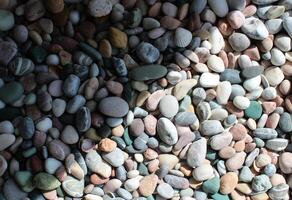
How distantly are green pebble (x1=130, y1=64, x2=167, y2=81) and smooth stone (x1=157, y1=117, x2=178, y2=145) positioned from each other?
10cm

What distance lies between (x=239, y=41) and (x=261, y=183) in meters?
0.33

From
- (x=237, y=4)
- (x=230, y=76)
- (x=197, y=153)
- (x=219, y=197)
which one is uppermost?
(x=237, y=4)

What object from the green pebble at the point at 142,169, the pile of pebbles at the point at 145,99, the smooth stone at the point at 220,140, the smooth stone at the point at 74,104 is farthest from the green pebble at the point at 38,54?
the smooth stone at the point at 220,140

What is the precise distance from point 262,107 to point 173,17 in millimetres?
294

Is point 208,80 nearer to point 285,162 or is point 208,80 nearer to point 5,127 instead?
point 285,162

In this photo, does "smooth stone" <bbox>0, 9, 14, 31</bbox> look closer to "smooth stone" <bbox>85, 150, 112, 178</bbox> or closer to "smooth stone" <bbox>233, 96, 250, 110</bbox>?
"smooth stone" <bbox>85, 150, 112, 178</bbox>

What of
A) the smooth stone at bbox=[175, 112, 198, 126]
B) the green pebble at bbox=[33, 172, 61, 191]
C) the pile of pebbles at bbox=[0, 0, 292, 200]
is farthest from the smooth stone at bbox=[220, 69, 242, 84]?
the green pebble at bbox=[33, 172, 61, 191]

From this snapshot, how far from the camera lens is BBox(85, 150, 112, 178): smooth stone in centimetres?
117

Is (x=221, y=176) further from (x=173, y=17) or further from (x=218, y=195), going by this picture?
(x=173, y=17)

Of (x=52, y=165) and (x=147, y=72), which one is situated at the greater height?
(x=147, y=72)

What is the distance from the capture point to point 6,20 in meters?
1.13

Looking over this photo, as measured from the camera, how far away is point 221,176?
1234mm

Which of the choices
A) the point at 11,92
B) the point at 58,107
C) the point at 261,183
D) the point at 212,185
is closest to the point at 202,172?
the point at 212,185

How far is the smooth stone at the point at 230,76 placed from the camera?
1234mm
